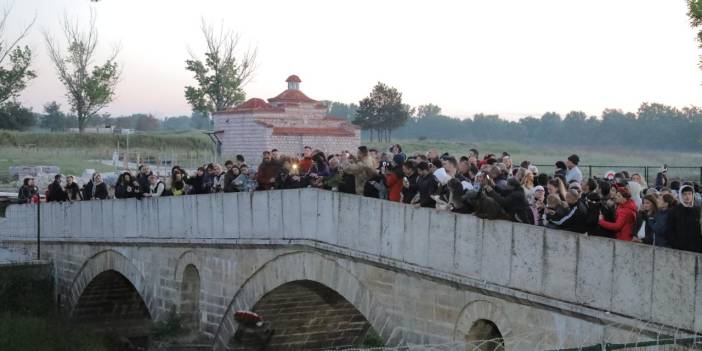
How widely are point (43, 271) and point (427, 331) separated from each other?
606 inches

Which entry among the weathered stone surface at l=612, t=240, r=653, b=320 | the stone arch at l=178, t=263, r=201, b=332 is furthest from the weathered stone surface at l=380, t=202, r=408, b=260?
the stone arch at l=178, t=263, r=201, b=332

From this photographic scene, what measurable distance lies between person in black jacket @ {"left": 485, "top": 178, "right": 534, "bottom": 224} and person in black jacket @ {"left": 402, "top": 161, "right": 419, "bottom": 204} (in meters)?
1.84

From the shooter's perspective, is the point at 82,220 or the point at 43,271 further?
the point at 43,271

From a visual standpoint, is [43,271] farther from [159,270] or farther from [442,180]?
[442,180]

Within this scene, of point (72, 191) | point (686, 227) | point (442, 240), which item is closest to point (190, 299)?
point (72, 191)

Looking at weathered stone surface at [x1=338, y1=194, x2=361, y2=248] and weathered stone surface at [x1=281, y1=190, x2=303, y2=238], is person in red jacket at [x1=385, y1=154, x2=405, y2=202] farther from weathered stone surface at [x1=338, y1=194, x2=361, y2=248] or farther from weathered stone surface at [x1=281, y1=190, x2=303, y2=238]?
weathered stone surface at [x1=281, y1=190, x2=303, y2=238]

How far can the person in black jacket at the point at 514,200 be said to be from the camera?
11047 millimetres

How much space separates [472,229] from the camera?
11445 millimetres

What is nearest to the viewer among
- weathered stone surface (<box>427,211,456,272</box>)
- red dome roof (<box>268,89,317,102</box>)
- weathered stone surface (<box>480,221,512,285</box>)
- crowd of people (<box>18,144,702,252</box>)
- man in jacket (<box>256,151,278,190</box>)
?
crowd of people (<box>18,144,702,252</box>)

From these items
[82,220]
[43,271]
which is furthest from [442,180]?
[43,271]

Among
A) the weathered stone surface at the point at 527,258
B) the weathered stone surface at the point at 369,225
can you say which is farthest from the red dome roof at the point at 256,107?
the weathered stone surface at the point at 527,258

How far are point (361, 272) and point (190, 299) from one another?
6.74m

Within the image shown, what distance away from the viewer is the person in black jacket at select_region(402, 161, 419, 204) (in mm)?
12852

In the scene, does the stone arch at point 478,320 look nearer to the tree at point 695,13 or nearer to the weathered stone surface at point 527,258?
the weathered stone surface at point 527,258
